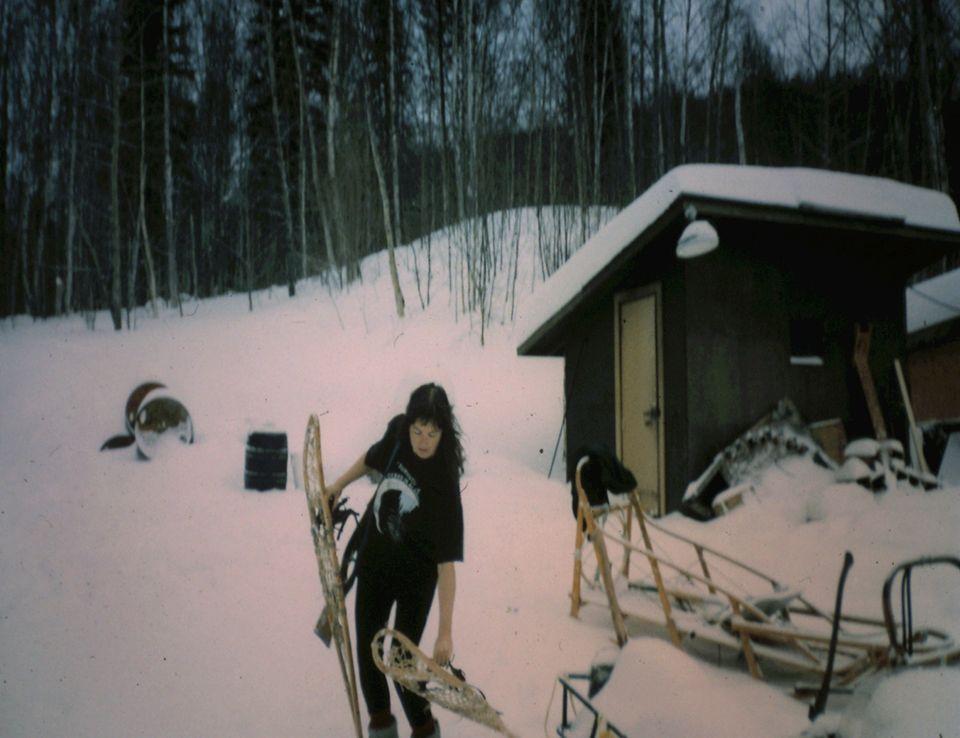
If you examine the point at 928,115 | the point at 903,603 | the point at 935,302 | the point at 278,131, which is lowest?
the point at 903,603

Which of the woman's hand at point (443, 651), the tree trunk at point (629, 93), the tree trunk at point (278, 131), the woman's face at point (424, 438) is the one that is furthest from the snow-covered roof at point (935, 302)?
the tree trunk at point (278, 131)

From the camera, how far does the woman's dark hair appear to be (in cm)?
227

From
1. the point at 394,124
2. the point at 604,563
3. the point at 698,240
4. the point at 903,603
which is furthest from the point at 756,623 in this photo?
the point at 394,124

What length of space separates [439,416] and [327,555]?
2.06 feet

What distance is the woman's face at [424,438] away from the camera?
2279mm

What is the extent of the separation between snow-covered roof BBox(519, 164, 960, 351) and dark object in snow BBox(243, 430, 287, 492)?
3686 mm

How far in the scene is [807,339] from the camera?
20.5 feet

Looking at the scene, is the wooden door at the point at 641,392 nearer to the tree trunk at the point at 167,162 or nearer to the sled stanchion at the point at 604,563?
the sled stanchion at the point at 604,563

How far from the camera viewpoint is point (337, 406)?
585 cm

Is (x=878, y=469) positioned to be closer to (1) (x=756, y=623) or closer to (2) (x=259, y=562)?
(1) (x=756, y=623)

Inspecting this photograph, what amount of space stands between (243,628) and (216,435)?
9.16 ft

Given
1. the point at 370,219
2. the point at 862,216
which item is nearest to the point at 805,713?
the point at 862,216

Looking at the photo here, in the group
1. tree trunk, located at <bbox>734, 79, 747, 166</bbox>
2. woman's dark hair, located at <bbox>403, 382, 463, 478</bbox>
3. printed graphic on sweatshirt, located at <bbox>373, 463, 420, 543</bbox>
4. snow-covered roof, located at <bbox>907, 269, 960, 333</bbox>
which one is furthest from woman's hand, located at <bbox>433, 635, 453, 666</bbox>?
tree trunk, located at <bbox>734, 79, 747, 166</bbox>

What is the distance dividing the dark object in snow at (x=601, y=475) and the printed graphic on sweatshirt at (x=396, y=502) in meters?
1.68
